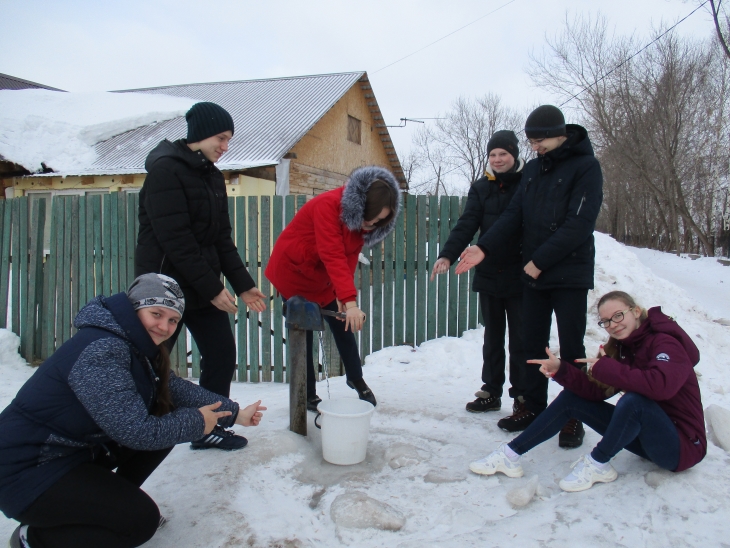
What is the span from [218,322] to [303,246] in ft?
2.20

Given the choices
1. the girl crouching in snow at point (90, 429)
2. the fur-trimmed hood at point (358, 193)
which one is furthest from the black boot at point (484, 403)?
the girl crouching in snow at point (90, 429)

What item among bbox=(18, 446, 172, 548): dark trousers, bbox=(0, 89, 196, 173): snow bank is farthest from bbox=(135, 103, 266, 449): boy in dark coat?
bbox=(0, 89, 196, 173): snow bank

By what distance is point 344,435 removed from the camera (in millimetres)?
2867

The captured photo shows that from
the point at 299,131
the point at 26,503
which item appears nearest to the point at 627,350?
the point at 26,503

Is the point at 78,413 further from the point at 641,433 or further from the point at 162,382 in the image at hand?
the point at 641,433

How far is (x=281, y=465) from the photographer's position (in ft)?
9.53

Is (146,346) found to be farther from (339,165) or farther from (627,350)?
(339,165)

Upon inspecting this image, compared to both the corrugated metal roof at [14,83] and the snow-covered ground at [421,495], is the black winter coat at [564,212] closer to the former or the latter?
the snow-covered ground at [421,495]

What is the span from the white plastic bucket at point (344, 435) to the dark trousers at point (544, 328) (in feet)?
3.58

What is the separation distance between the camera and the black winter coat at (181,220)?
2.78 metres

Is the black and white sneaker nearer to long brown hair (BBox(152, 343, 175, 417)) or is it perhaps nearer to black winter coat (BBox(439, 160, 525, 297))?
long brown hair (BBox(152, 343, 175, 417))

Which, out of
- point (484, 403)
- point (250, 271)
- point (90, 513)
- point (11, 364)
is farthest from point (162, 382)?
point (11, 364)

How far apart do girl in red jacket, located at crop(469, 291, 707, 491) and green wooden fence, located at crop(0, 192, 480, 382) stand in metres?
2.92

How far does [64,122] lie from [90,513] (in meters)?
12.7
